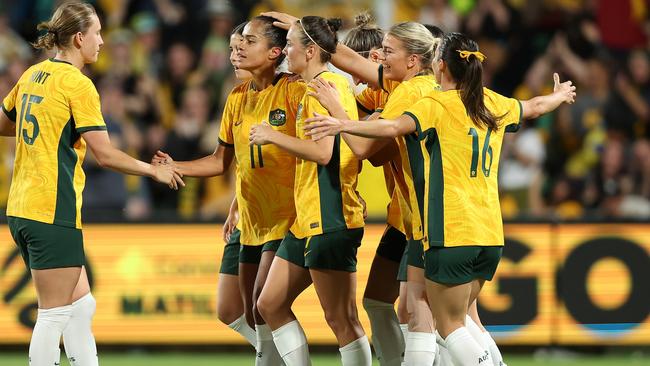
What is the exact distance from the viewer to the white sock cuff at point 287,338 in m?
6.98

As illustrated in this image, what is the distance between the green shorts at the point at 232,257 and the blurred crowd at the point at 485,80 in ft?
11.8

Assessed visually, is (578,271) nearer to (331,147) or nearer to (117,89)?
(331,147)

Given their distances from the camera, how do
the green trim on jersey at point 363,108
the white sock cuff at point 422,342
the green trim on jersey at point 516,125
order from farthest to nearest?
the green trim on jersey at point 363,108 → the white sock cuff at point 422,342 → the green trim on jersey at point 516,125

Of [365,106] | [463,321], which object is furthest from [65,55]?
[463,321]

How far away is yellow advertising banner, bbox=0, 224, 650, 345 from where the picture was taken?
10133 millimetres

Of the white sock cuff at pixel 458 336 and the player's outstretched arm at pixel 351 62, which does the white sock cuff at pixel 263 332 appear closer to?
the white sock cuff at pixel 458 336

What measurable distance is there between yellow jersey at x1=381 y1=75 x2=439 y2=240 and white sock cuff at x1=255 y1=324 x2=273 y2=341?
1.08m

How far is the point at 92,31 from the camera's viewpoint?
6.80m

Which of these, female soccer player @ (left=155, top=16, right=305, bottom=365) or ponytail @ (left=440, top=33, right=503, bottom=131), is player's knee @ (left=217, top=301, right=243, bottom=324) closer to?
female soccer player @ (left=155, top=16, right=305, bottom=365)

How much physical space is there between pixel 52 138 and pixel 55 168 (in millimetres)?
166

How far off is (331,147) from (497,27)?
697cm

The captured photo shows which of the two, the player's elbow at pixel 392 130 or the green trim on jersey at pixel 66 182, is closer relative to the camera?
the player's elbow at pixel 392 130

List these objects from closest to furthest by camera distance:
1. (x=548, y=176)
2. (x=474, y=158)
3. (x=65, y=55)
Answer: (x=474, y=158) → (x=65, y=55) → (x=548, y=176)

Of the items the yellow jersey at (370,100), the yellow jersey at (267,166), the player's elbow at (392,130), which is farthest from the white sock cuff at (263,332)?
the player's elbow at (392,130)
